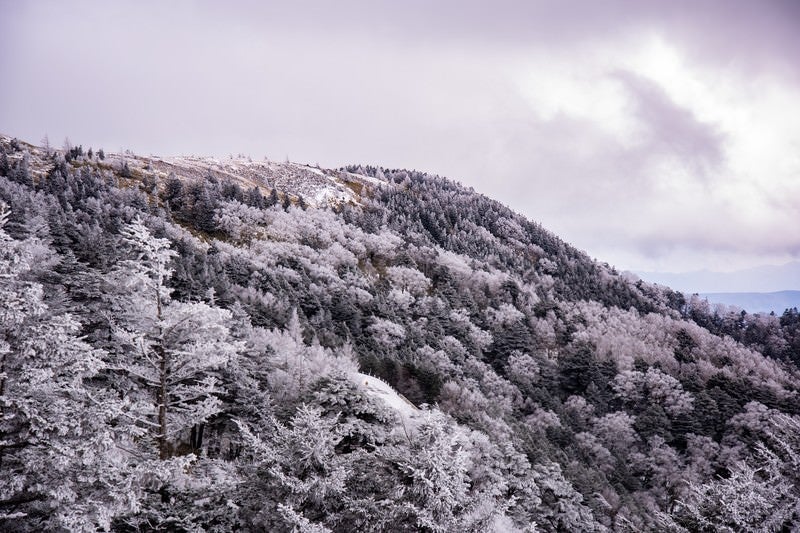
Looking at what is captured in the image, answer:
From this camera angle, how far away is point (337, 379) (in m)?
25.7

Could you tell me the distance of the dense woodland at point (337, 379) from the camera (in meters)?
10.3

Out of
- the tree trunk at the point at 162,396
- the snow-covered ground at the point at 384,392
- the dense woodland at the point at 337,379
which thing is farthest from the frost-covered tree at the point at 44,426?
the snow-covered ground at the point at 384,392

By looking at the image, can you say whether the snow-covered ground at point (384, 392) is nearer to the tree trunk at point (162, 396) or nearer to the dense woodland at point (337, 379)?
the dense woodland at point (337, 379)

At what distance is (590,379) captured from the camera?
86438 millimetres

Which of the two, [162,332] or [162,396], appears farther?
[162,396]

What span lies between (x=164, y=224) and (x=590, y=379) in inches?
3555

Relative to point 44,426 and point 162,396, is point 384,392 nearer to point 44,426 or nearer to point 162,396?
point 162,396

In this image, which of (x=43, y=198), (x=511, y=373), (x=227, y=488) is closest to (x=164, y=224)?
(x=43, y=198)

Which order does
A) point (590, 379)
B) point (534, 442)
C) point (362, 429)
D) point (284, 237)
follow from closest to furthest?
point (362, 429) → point (534, 442) → point (590, 379) → point (284, 237)

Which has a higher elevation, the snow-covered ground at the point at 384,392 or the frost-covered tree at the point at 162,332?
the frost-covered tree at the point at 162,332

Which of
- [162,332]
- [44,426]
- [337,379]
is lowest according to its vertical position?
[44,426]

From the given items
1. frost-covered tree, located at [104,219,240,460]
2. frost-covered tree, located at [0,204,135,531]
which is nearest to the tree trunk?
frost-covered tree, located at [104,219,240,460]

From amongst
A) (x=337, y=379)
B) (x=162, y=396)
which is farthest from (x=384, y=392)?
(x=162, y=396)

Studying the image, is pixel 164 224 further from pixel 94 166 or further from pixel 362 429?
pixel 362 429
